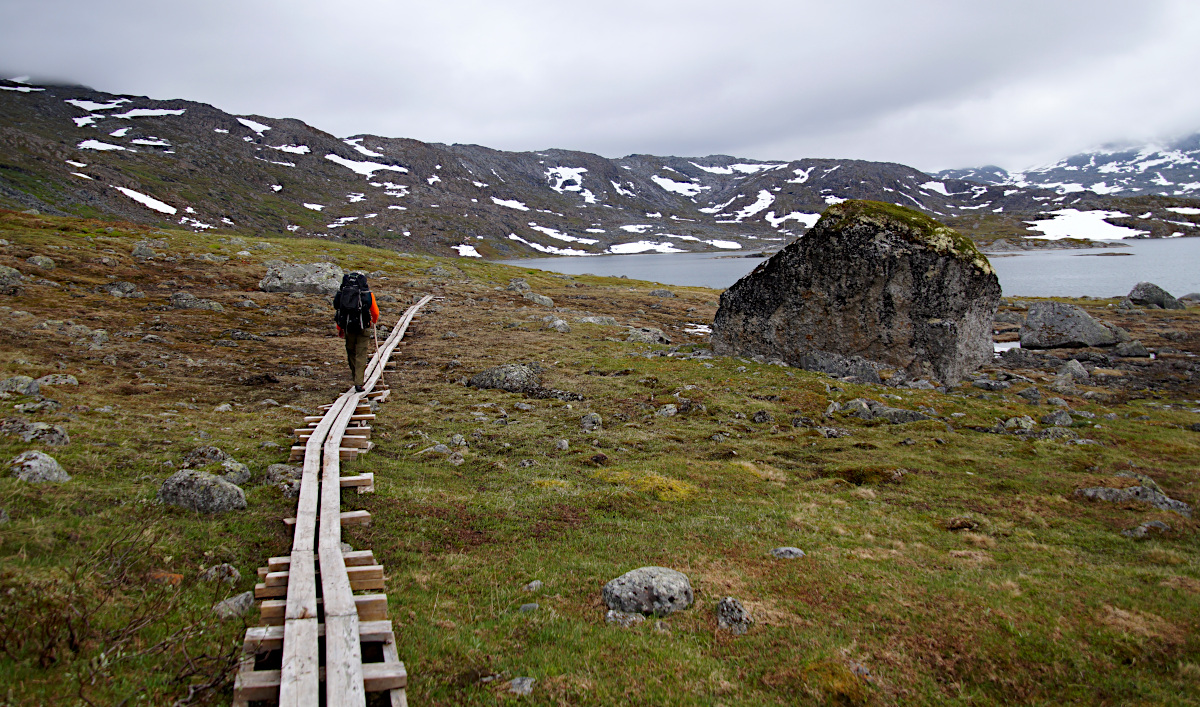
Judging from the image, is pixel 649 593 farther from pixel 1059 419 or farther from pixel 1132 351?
pixel 1132 351

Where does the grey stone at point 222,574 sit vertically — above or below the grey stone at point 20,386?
below

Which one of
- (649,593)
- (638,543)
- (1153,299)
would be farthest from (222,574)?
(1153,299)

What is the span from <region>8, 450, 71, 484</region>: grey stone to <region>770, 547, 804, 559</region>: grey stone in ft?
43.6

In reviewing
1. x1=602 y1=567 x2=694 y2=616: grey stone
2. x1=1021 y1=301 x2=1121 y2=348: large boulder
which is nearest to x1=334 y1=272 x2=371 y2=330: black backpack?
x1=602 y1=567 x2=694 y2=616: grey stone

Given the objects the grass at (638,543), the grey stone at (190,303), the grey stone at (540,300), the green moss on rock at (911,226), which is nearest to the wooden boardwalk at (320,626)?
the grass at (638,543)

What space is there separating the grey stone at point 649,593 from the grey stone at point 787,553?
9.09 feet

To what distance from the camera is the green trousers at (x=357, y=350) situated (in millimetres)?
21923

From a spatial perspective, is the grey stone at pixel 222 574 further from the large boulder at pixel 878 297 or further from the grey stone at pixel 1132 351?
the grey stone at pixel 1132 351

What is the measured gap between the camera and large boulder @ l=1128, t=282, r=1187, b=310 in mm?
63094

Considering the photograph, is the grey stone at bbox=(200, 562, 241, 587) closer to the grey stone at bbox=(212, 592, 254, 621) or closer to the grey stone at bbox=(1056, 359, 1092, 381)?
the grey stone at bbox=(212, 592, 254, 621)

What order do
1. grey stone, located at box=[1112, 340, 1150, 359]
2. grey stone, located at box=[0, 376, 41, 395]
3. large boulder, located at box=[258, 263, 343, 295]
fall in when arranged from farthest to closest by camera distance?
1. large boulder, located at box=[258, 263, 343, 295]
2. grey stone, located at box=[1112, 340, 1150, 359]
3. grey stone, located at box=[0, 376, 41, 395]

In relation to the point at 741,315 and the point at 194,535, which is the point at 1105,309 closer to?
the point at 741,315

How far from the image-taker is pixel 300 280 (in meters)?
52.4

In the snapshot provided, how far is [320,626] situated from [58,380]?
16.9m
